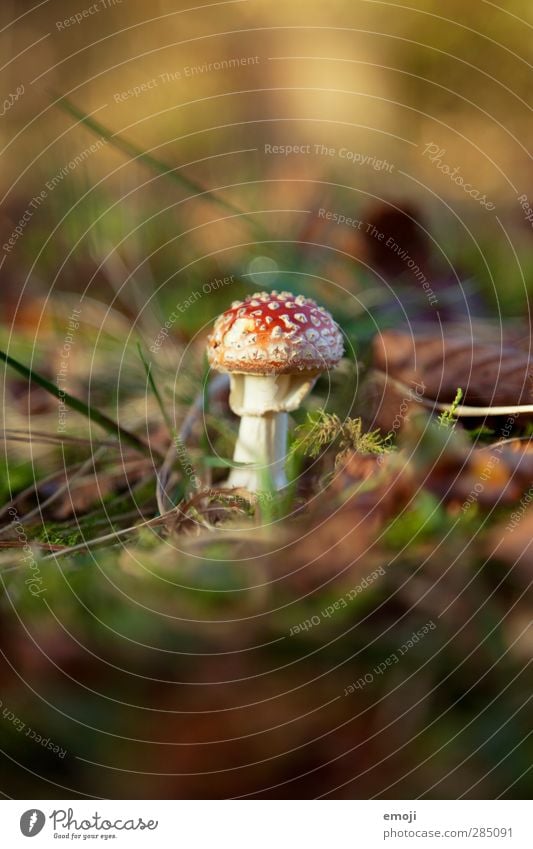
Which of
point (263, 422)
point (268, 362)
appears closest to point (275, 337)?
point (268, 362)

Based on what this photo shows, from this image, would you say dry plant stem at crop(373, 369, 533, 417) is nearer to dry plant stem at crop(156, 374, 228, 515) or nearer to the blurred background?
the blurred background

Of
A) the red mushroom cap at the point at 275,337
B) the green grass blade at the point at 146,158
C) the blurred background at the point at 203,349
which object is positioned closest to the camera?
the blurred background at the point at 203,349

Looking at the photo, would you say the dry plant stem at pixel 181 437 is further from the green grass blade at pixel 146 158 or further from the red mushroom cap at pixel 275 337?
the green grass blade at pixel 146 158

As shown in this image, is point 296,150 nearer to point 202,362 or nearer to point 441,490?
point 202,362

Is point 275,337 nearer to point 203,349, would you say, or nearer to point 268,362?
point 268,362

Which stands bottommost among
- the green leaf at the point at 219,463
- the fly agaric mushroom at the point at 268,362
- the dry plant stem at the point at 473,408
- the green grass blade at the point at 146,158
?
the green leaf at the point at 219,463

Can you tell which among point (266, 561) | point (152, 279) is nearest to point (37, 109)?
point (152, 279)

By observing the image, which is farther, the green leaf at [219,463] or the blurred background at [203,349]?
the green leaf at [219,463]

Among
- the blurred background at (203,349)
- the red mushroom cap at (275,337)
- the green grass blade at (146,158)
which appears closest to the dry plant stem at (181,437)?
the blurred background at (203,349)
